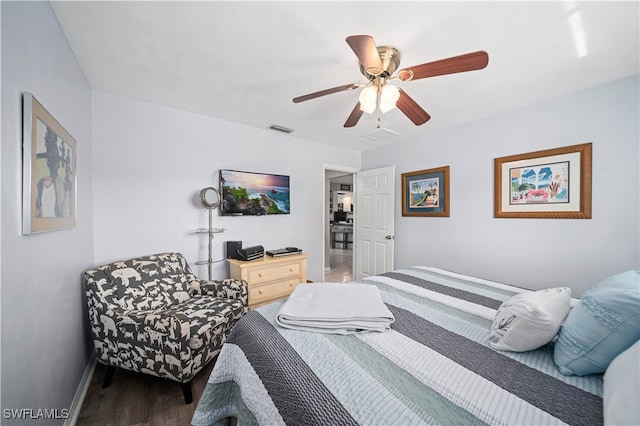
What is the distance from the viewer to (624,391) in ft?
1.97

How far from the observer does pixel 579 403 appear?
0.74m

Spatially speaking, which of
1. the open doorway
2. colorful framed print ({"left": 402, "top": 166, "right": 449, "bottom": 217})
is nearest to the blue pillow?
colorful framed print ({"left": 402, "top": 166, "right": 449, "bottom": 217})

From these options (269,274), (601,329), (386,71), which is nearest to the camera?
(601,329)

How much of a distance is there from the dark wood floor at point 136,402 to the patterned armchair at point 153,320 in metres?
0.08

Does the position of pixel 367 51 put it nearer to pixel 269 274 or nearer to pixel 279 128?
pixel 279 128

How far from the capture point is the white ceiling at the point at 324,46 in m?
1.36

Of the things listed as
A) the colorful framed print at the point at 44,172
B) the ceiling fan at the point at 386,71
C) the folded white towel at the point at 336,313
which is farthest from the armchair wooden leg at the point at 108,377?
the ceiling fan at the point at 386,71

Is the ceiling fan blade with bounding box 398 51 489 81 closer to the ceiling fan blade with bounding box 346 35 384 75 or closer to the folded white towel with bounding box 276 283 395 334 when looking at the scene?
the ceiling fan blade with bounding box 346 35 384 75

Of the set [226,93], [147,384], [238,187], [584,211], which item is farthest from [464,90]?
[147,384]

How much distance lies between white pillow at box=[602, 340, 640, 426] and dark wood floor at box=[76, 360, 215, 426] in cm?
198

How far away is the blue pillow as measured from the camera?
778mm

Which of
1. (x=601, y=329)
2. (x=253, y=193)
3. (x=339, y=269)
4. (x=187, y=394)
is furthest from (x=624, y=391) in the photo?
(x=339, y=269)

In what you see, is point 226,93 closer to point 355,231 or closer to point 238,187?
point 238,187

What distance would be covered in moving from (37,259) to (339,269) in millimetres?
4774
